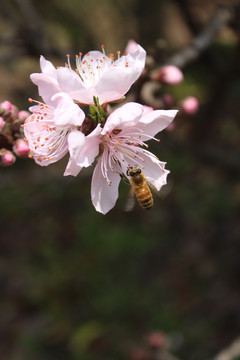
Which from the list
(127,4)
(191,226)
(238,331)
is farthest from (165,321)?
(127,4)

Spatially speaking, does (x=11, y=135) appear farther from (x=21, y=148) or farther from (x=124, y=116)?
(x=124, y=116)

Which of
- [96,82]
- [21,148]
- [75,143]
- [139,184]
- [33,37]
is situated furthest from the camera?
[33,37]

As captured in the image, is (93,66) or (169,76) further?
(169,76)

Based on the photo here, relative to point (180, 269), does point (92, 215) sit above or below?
above

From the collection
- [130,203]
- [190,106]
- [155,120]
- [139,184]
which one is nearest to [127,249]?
[190,106]

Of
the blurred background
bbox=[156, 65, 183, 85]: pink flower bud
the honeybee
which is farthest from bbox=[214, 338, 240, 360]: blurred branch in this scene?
bbox=[156, 65, 183, 85]: pink flower bud

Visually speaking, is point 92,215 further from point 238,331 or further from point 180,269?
point 238,331

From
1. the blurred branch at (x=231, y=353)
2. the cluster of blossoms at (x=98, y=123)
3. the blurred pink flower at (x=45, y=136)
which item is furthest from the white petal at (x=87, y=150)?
the blurred branch at (x=231, y=353)

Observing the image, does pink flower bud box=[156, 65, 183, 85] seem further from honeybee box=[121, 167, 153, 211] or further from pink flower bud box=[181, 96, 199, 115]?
honeybee box=[121, 167, 153, 211]
